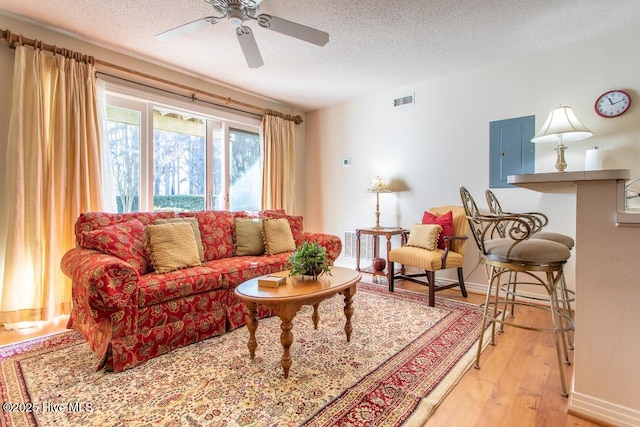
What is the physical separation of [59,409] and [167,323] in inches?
26.5

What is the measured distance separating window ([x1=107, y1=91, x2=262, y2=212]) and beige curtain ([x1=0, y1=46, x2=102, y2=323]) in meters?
0.32

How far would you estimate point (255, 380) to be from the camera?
5.75 feet

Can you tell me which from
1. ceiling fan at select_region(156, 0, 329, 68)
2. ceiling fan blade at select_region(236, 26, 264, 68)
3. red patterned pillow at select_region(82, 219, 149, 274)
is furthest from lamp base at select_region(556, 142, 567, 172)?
red patterned pillow at select_region(82, 219, 149, 274)

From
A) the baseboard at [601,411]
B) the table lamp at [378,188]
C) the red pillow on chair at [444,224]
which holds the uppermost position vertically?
the table lamp at [378,188]

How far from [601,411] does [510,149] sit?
2506mm

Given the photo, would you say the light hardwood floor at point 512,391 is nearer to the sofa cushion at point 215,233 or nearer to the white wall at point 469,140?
the white wall at point 469,140

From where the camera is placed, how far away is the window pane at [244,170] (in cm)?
428

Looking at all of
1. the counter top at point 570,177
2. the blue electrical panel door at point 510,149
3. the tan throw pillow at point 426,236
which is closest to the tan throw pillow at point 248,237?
the tan throw pillow at point 426,236

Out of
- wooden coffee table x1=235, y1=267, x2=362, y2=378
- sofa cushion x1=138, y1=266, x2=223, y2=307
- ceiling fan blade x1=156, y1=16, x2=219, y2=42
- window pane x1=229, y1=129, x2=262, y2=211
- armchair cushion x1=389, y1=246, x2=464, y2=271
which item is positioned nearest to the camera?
wooden coffee table x1=235, y1=267, x2=362, y2=378

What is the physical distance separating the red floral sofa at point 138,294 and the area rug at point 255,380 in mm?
108

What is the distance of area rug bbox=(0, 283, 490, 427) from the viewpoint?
1468 millimetres

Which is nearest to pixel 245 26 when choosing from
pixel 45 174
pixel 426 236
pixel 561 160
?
pixel 45 174

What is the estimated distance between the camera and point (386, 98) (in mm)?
4246

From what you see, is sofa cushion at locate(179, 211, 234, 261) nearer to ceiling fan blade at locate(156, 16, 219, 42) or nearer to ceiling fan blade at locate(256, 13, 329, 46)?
ceiling fan blade at locate(156, 16, 219, 42)
